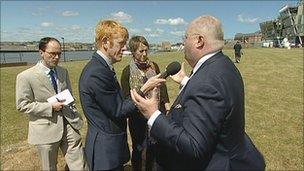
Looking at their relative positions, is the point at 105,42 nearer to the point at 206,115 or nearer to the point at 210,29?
the point at 210,29

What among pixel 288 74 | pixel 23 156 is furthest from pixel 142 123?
Result: pixel 288 74

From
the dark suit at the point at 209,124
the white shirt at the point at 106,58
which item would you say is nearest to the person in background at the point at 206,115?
the dark suit at the point at 209,124

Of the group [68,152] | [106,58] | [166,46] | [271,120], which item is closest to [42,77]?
[68,152]

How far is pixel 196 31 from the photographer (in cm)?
242

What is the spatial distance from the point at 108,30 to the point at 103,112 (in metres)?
0.81

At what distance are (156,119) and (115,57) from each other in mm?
1251

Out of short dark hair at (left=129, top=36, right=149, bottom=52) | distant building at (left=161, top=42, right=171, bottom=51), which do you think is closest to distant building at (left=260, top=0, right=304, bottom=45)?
distant building at (left=161, top=42, right=171, bottom=51)

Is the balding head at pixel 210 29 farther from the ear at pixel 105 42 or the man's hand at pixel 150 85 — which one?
the ear at pixel 105 42

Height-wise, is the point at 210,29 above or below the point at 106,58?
above

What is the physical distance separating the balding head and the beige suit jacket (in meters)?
2.66

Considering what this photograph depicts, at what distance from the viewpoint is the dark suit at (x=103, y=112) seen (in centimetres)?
320

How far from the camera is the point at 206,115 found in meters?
2.17

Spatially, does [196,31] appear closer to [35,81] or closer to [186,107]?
[186,107]

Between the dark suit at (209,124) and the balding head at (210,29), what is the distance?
0.09m
